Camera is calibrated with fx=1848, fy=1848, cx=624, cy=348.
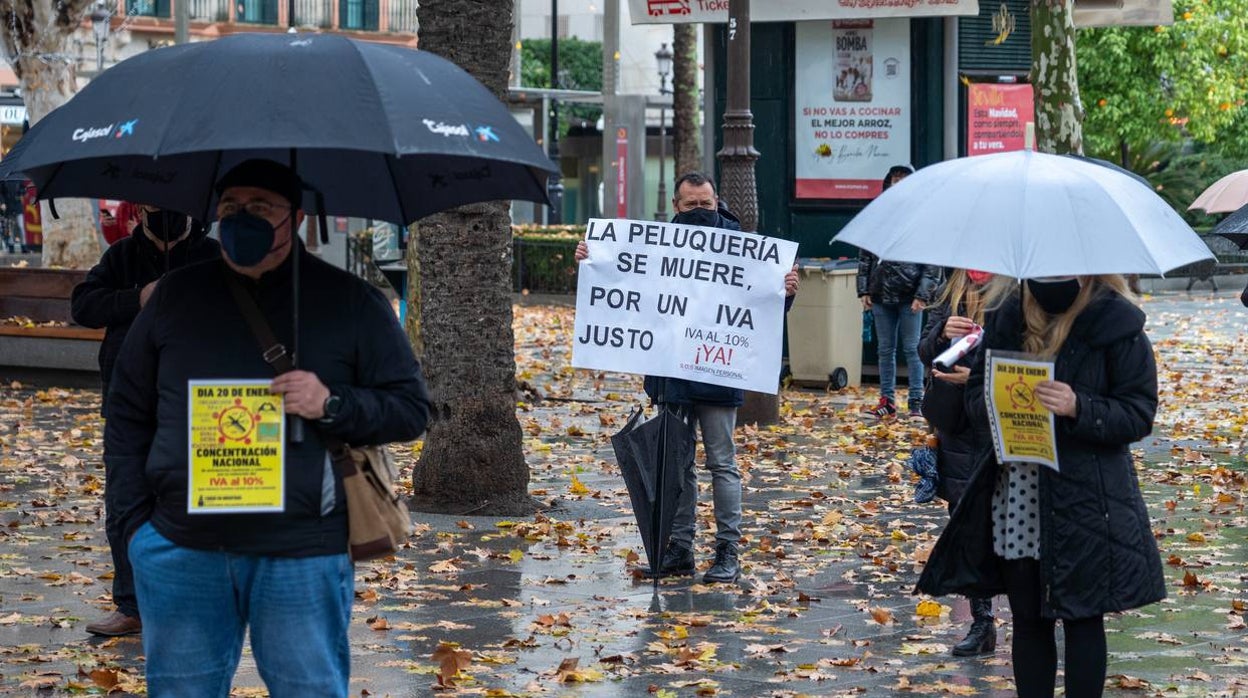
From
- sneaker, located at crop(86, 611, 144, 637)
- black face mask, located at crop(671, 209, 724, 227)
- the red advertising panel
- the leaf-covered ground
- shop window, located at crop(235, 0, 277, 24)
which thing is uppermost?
shop window, located at crop(235, 0, 277, 24)

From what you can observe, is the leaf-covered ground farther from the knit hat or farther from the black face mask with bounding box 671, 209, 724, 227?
the knit hat

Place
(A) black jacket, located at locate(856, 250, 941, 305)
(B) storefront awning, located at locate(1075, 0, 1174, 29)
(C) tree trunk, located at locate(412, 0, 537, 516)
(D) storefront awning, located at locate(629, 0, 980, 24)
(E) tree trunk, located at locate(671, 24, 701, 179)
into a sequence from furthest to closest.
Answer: (E) tree trunk, located at locate(671, 24, 701, 179)
(B) storefront awning, located at locate(1075, 0, 1174, 29)
(D) storefront awning, located at locate(629, 0, 980, 24)
(A) black jacket, located at locate(856, 250, 941, 305)
(C) tree trunk, located at locate(412, 0, 537, 516)

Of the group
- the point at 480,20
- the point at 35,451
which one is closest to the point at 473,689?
the point at 480,20

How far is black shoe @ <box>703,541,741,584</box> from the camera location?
8227mm

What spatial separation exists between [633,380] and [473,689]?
1185 centimetres

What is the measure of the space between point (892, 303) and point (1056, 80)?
7.11 feet

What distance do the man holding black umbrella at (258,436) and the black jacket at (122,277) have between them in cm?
273

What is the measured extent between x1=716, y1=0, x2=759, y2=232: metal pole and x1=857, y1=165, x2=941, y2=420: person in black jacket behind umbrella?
136 cm

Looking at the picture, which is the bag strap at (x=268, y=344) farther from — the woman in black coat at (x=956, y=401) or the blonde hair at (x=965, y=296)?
the blonde hair at (x=965, y=296)

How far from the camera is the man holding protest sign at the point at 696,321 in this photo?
27.3 feet

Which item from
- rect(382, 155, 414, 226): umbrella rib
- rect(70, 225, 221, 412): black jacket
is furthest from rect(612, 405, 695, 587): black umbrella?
rect(382, 155, 414, 226): umbrella rib


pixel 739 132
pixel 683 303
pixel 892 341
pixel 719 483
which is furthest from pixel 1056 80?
pixel 719 483

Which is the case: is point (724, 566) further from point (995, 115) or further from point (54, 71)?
point (54, 71)

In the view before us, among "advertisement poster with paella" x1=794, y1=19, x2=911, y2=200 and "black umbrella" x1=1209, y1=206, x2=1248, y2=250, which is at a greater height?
"advertisement poster with paella" x1=794, y1=19, x2=911, y2=200
